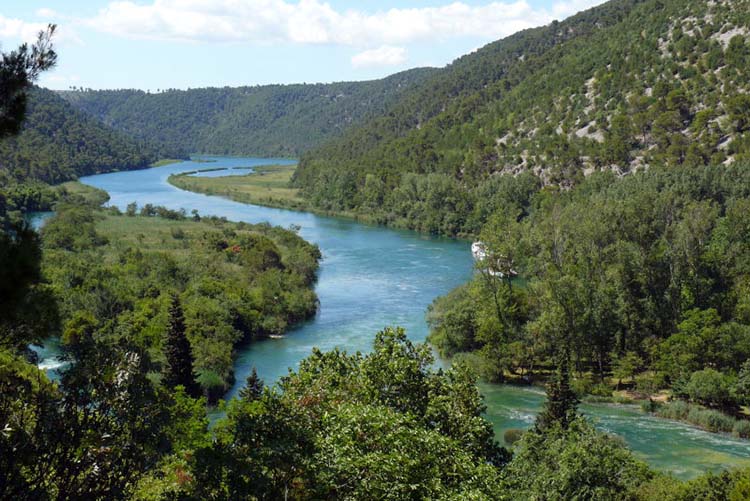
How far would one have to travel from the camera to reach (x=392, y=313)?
55875 millimetres

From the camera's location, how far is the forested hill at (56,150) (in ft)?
416

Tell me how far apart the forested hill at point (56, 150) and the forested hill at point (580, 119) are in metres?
50.1

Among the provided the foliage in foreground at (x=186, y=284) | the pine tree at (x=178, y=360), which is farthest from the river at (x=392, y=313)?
the pine tree at (x=178, y=360)

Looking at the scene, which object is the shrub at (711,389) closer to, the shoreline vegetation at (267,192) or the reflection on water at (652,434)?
the reflection on water at (652,434)

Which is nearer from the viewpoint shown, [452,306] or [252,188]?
[452,306]

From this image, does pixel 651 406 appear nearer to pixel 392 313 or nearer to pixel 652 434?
pixel 652 434

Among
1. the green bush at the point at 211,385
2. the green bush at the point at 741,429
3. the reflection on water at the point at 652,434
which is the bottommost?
the green bush at the point at 211,385

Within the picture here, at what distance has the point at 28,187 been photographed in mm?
105438

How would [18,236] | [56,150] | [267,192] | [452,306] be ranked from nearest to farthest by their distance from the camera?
[18,236] → [452,306] → [267,192] → [56,150]

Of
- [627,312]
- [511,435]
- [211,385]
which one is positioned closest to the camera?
[511,435]

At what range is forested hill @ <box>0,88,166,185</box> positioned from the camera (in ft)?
416

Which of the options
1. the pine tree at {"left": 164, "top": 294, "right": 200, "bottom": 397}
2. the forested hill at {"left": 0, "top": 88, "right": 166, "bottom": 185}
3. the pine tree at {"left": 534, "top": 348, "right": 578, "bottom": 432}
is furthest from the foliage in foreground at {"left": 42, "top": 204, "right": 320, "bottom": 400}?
the forested hill at {"left": 0, "top": 88, "right": 166, "bottom": 185}

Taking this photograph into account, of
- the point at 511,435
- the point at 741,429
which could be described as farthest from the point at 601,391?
the point at 511,435

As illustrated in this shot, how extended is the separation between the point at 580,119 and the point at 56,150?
112704 millimetres
